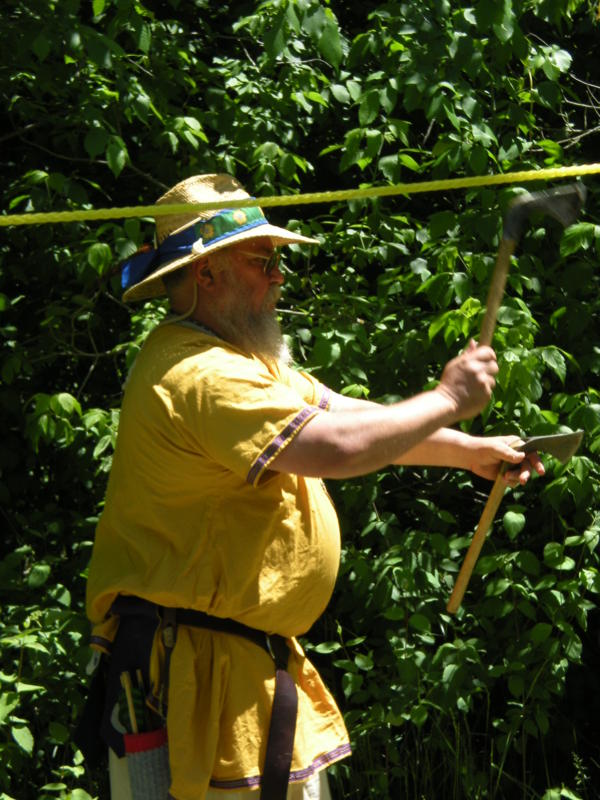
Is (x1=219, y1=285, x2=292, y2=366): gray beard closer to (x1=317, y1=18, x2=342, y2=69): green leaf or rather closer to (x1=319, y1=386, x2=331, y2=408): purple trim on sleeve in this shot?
(x1=319, y1=386, x2=331, y2=408): purple trim on sleeve

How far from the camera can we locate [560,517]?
400cm

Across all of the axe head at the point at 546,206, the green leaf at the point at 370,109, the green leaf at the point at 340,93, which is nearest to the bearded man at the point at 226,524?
the axe head at the point at 546,206

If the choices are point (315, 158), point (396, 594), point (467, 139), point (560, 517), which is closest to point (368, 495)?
point (396, 594)

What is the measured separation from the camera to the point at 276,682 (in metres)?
2.65

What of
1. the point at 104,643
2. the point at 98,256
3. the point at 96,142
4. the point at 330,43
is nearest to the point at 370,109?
Answer: the point at 330,43

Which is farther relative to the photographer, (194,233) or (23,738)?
(23,738)

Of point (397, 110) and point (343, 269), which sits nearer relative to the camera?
point (343, 269)

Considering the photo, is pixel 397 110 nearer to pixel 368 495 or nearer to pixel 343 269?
pixel 343 269

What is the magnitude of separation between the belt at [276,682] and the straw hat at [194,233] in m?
0.74

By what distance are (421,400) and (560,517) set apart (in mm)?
1682

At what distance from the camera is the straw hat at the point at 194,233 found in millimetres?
2766

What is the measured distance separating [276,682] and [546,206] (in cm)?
118

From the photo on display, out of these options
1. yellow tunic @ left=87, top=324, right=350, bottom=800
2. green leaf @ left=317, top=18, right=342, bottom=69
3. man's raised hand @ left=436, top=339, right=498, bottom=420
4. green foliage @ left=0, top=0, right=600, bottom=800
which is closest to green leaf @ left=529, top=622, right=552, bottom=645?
green foliage @ left=0, top=0, right=600, bottom=800

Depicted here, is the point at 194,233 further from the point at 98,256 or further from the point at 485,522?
the point at 98,256
